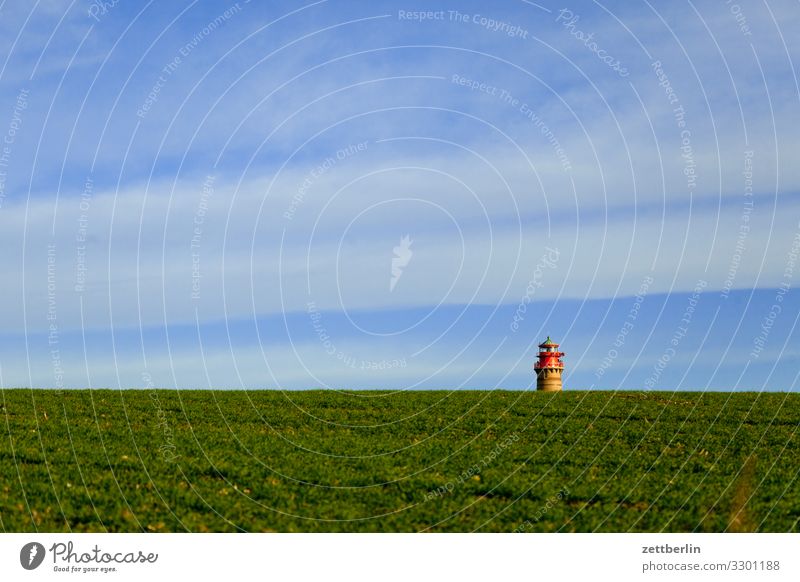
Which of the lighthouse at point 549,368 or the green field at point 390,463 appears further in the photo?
the lighthouse at point 549,368

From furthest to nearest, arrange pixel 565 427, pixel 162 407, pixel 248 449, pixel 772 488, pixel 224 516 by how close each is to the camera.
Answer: pixel 162 407, pixel 565 427, pixel 248 449, pixel 772 488, pixel 224 516

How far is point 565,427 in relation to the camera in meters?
23.0

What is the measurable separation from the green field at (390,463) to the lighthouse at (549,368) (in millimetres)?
A: 8494

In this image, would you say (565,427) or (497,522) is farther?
(565,427)

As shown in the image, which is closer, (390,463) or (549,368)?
(390,463)

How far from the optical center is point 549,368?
3700cm

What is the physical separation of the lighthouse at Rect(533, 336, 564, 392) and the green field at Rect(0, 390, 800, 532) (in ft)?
27.9

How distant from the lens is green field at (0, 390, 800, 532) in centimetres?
1352

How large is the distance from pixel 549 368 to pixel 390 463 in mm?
20616

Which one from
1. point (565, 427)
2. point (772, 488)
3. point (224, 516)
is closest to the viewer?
point (224, 516)

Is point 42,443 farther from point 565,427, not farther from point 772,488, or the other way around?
point 772,488

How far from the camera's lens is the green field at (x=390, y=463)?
13516mm
